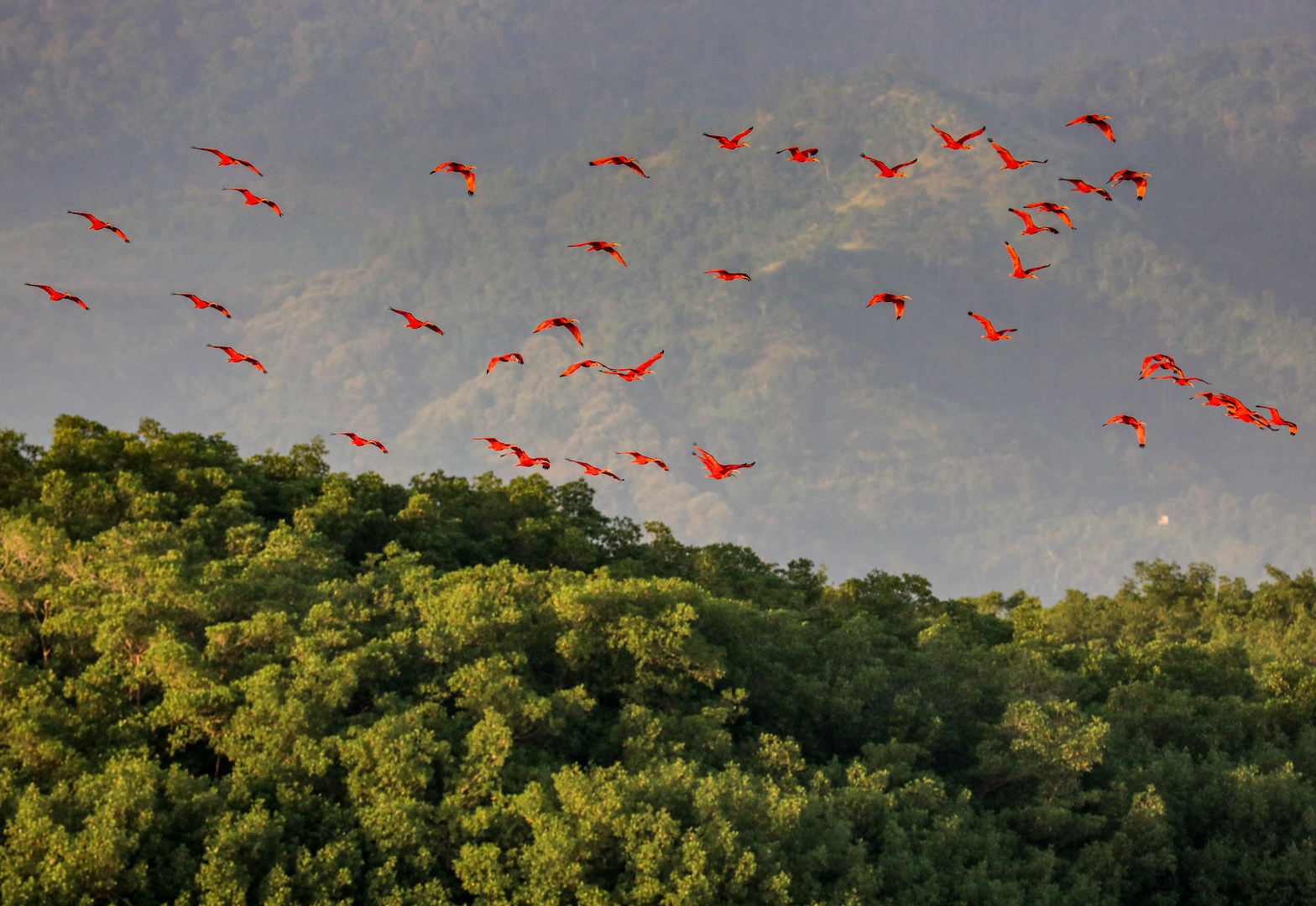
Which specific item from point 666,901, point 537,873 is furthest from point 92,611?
point 666,901

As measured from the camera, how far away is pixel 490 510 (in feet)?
147

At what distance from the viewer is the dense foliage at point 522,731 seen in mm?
21672

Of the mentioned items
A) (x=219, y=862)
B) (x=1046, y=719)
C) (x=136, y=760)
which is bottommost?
(x=219, y=862)

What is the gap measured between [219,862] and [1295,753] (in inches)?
1195

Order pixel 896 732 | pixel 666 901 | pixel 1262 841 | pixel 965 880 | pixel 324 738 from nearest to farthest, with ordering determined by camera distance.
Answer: pixel 666 901 < pixel 324 738 < pixel 965 880 < pixel 1262 841 < pixel 896 732

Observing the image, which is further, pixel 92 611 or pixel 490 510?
pixel 490 510

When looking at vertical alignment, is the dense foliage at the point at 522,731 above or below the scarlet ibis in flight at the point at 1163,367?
below

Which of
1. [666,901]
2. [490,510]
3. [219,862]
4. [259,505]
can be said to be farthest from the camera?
[490,510]

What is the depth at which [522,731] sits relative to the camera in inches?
1021

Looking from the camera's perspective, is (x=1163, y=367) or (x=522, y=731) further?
(x=522, y=731)

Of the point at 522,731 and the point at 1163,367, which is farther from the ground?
the point at 1163,367

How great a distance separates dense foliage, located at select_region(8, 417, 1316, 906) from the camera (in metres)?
21.7

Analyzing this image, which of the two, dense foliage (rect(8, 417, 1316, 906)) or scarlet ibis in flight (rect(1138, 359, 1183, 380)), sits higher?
scarlet ibis in flight (rect(1138, 359, 1183, 380))

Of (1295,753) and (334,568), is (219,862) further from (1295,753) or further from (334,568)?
(1295,753)
